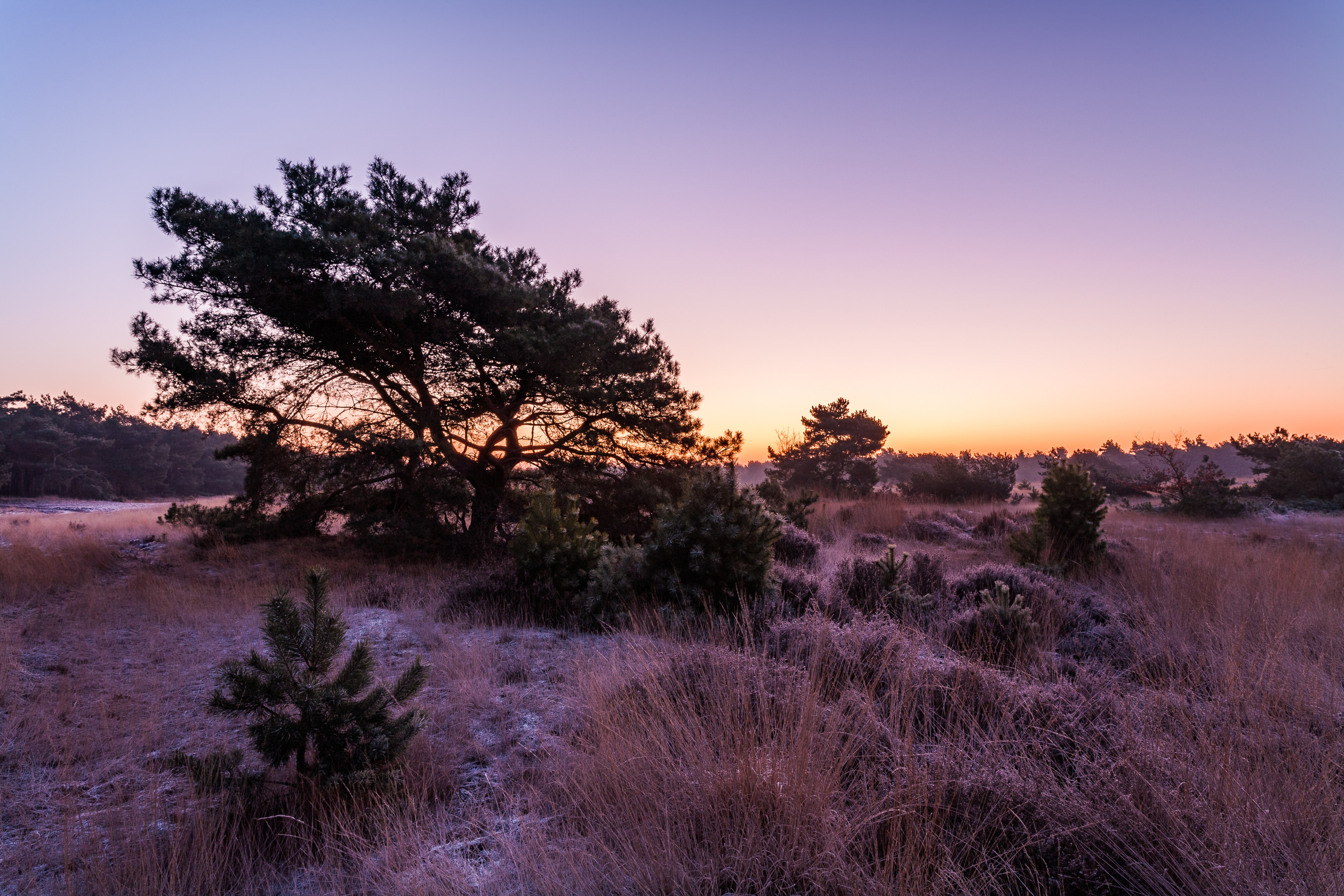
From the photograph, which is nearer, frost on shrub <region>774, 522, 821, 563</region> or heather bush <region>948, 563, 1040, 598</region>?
heather bush <region>948, 563, 1040, 598</region>

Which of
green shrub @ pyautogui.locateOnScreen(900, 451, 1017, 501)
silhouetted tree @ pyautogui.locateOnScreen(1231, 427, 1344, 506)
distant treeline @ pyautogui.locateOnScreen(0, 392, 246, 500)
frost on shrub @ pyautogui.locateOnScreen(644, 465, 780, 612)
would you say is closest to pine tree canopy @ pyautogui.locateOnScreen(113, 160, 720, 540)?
frost on shrub @ pyautogui.locateOnScreen(644, 465, 780, 612)

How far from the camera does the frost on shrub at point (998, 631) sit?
5215 mm

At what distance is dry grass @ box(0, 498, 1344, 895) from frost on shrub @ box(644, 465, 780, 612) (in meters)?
0.85

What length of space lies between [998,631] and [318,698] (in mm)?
5696

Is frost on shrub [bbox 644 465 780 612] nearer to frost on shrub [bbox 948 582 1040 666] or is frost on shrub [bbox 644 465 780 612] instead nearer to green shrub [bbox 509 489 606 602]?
green shrub [bbox 509 489 606 602]

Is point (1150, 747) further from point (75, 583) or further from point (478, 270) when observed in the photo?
point (75, 583)

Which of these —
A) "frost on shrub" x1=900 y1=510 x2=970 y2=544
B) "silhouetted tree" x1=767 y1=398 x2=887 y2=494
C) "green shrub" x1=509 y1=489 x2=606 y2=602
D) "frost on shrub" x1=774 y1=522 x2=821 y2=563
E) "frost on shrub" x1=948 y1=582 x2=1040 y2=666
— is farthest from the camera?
"silhouetted tree" x1=767 y1=398 x2=887 y2=494

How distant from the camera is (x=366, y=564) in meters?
11.2

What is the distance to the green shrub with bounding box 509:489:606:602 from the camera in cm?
800

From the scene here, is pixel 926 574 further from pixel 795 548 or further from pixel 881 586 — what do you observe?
pixel 795 548

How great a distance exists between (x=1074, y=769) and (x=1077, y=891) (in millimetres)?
→ 669

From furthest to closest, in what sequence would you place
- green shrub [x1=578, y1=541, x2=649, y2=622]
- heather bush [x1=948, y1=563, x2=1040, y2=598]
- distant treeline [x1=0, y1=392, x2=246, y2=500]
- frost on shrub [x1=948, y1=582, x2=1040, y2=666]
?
1. distant treeline [x1=0, y1=392, x2=246, y2=500]
2. heather bush [x1=948, y1=563, x2=1040, y2=598]
3. green shrub [x1=578, y1=541, x2=649, y2=622]
4. frost on shrub [x1=948, y1=582, x2=1040, y2=666]

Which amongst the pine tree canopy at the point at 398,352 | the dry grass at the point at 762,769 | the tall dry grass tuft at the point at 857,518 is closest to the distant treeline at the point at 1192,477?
the tall dry grass tuft at the point at 857,518

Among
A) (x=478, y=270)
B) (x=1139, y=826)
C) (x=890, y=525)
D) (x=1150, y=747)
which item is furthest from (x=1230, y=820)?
(x=890, y=525)
